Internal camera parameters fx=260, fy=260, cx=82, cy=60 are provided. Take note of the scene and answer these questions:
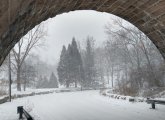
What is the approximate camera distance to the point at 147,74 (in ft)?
86.8

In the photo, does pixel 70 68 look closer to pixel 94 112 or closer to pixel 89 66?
pixel 89 66

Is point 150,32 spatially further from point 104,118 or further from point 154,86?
point 154,86

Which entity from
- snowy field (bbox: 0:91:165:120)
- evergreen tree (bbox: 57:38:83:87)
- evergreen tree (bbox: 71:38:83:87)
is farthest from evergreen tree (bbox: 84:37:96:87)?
snowy field (bbox: 0:91:165:120)

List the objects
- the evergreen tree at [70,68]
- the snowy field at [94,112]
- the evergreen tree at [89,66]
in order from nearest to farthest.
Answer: the snowy field at [94,112]
the evergreen tree at [70,68]
the evergreen tree at [89,66]

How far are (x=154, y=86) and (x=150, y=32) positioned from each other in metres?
17.3

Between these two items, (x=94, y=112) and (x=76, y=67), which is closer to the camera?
(x=94, y=112)

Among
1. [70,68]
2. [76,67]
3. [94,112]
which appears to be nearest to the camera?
[94,112]

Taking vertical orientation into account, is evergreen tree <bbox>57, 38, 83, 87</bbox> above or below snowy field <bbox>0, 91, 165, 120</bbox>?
above

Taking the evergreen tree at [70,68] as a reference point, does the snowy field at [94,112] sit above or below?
below

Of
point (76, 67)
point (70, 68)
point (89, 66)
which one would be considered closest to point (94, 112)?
point (70, 68)

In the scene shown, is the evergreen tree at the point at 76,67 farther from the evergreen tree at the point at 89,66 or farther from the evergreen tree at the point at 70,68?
the evergreen tree at the point at 89,66

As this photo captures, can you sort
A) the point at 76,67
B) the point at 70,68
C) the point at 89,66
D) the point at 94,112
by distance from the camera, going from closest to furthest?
1. the point at 94,112
2. the point at 70,68
3. the point at 76,67
4. the point at 89,66

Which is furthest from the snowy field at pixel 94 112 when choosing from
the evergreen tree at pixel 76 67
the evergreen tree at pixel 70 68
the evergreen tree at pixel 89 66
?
the evergreen tree at pixel 89 66

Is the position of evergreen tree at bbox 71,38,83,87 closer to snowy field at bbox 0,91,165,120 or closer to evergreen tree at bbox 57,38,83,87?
evergreen tree at bbox 57,38,83,87
